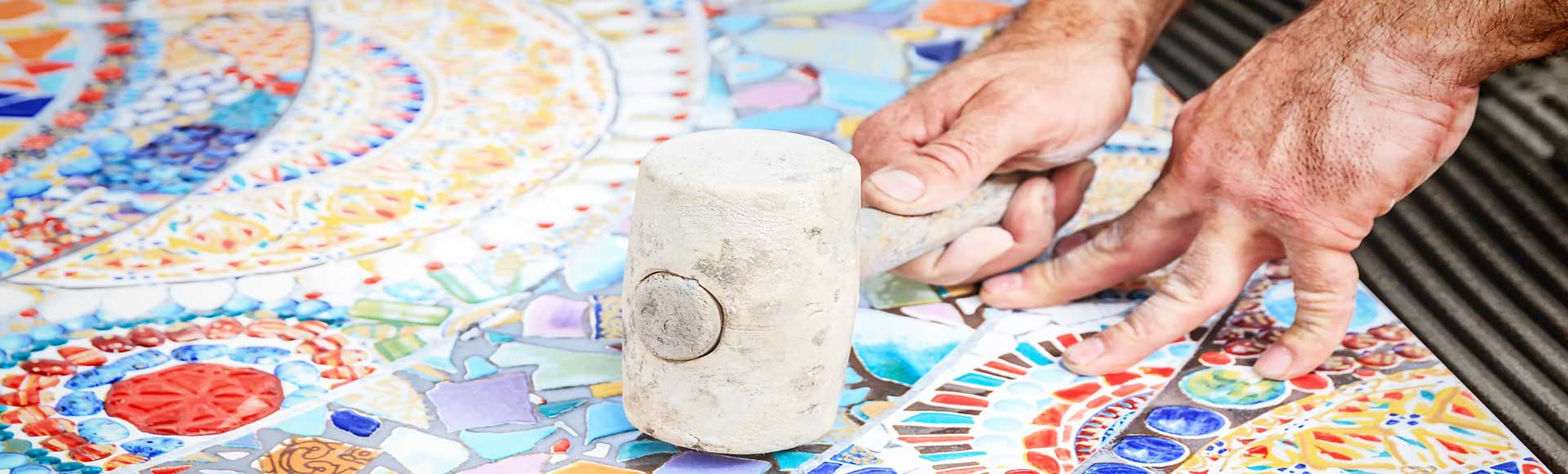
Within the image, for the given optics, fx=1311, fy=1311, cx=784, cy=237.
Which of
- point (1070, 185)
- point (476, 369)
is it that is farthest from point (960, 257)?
point (476, 369)

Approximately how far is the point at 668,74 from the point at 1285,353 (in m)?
1.43

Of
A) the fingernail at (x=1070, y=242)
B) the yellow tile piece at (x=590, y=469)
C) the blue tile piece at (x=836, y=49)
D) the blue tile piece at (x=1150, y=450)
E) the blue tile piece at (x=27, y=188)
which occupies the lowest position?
the yellow tile piece at (x=590, y=469)

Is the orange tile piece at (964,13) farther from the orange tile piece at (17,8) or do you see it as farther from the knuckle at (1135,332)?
the orange tile piece at (17,8)

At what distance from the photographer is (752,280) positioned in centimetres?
137

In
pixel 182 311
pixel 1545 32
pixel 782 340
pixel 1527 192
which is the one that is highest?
pixel 1545 32

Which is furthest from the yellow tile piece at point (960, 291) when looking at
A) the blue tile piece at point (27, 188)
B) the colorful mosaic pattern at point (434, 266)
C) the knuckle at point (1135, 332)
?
the blue tile piece at point (27, 188)

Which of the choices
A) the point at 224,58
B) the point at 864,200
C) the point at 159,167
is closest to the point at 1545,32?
the point at 864,200

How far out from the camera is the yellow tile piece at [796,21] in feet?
9.88

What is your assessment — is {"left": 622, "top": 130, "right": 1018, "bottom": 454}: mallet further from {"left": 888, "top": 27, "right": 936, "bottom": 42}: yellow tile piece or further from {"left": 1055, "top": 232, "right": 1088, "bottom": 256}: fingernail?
{"left": 888, "top": 27, "right": 936, "bottom": 42}: yellow tile piece

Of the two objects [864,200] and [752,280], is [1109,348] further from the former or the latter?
[752,280]

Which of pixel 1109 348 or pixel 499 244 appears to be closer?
pixel 1109 348

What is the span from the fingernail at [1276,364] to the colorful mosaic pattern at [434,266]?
2 centimetres

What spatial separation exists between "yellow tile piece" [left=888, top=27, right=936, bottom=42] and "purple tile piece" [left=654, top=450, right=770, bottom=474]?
162 cm

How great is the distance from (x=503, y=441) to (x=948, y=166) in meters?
0.68
